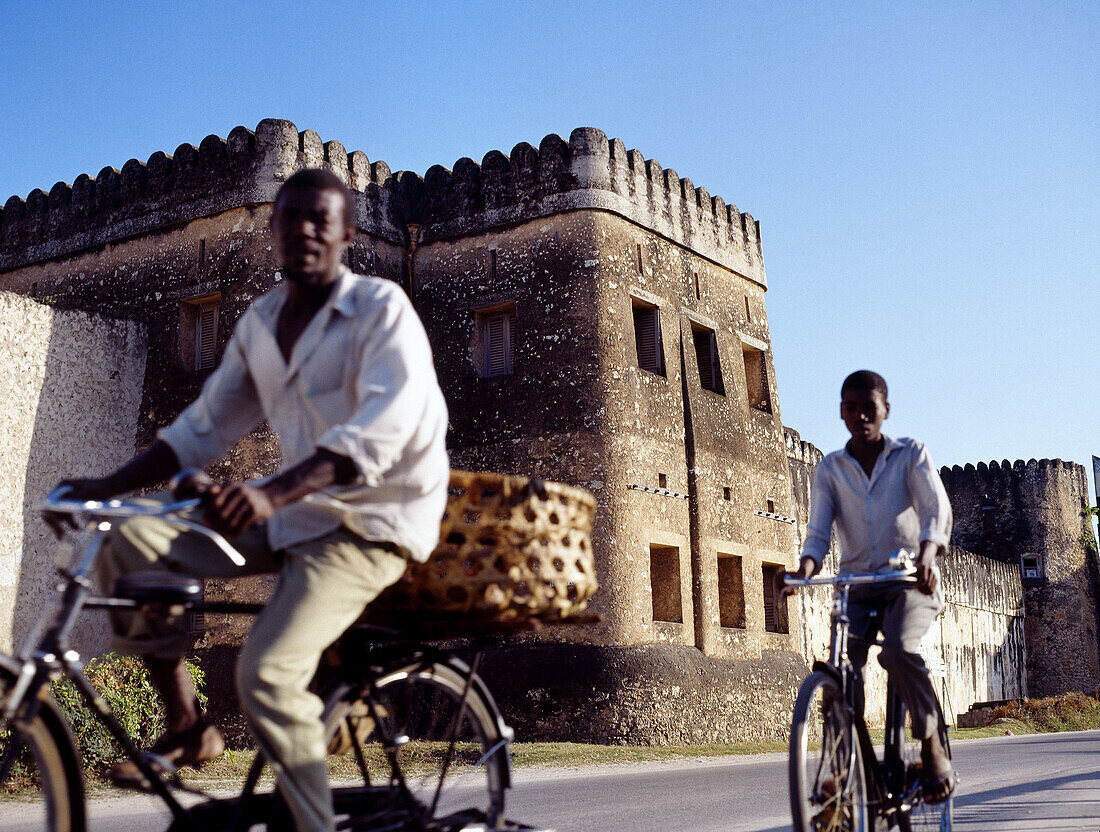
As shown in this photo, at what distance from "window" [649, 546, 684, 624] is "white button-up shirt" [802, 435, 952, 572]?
10795 millimetres

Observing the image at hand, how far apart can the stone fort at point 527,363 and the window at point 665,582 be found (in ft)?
0.13

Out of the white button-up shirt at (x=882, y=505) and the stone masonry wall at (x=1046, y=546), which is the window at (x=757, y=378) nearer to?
the white button-up shirt at (x=882, y=505)

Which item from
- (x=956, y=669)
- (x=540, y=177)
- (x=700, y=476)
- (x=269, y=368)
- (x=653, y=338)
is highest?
(x=540, y=177)

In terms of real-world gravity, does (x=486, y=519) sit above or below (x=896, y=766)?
above

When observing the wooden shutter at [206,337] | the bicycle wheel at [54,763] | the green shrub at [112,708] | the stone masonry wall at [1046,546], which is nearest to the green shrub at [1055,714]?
the stone masonry wall at [1046,546]

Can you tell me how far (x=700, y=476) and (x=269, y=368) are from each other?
545 inches

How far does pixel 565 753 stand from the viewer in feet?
41.7

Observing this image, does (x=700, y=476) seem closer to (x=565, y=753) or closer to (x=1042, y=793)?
(x=565, y=753)

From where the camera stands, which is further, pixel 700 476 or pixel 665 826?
pixel 700 476

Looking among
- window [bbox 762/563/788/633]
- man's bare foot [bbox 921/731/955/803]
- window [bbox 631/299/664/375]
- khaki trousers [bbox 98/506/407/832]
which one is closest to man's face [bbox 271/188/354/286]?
Result: khaki trousers [bbox 98/506/407/832]

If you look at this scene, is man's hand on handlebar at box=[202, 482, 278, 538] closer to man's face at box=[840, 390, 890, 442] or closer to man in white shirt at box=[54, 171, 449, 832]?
man in white shirt at box=[54, 171, 449, 832]

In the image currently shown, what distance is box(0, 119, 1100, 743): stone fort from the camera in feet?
Answer: 47.1

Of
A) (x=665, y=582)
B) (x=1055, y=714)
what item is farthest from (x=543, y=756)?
(x=1055, y=714)

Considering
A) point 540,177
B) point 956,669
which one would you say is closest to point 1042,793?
point 540,177
